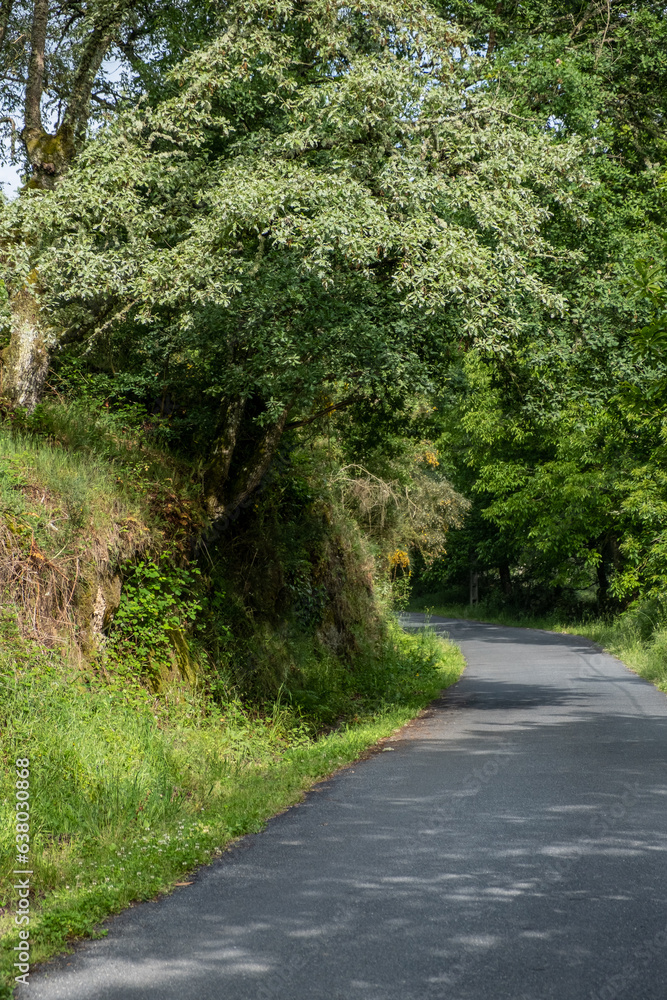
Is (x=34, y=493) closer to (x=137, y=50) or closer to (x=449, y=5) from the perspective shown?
(x=137, y=50)

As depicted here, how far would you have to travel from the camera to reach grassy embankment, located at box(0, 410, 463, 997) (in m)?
6.34

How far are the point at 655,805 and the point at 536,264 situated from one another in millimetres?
7956

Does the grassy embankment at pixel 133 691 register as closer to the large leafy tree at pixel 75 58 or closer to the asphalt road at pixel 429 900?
the asphalt road at pixel 429 900

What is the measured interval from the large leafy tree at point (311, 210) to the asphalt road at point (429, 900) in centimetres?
478

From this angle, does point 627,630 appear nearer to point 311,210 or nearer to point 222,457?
point 222,457

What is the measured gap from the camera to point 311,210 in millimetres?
10562

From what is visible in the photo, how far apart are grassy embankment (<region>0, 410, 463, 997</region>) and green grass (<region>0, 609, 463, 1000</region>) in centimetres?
2

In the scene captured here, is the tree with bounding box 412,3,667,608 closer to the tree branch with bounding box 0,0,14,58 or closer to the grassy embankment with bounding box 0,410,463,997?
the grassy embankment with bounding box 0,410,463,997

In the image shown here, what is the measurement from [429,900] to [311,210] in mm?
7269

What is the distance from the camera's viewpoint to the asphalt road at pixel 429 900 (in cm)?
447

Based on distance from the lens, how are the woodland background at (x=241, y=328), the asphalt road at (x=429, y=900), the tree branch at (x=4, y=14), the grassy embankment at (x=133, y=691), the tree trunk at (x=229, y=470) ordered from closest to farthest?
the asphalt road at (x=429, y=900) < the grassy embankment at (x=133, y=691) < the woodland background at (x=241, y=328) < the tree trunk at (x=229, y=470) < the tree branch at (x=4, y=14)

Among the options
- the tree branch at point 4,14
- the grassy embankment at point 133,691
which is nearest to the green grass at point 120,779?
the grassy embankment at point 133,691

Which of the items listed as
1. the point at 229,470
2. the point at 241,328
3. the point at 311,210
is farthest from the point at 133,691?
the point at 311,210

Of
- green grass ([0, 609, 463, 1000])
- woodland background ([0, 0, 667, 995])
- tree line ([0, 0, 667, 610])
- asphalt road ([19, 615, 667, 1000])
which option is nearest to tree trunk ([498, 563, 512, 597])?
woodland background ([0, 0, 667, 995])
